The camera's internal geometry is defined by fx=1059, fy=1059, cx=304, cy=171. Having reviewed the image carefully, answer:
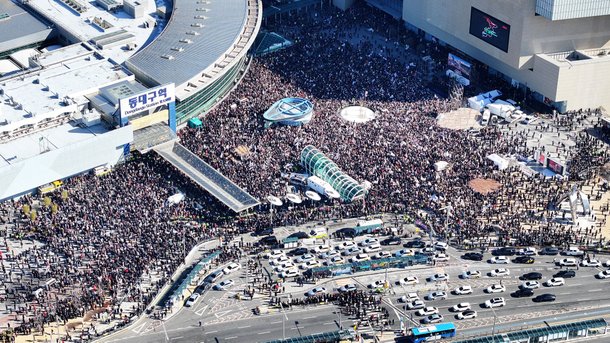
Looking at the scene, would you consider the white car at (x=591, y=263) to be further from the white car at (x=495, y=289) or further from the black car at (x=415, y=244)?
the black car at (x=415, y=244)

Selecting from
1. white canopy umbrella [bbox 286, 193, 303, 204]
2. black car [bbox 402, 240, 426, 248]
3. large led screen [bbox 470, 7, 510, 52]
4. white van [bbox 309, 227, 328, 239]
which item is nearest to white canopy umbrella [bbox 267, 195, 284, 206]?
white canopy umbrella [bbox 286, 193, 303, 204]

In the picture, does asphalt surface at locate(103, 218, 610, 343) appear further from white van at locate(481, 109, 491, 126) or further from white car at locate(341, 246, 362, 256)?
white van at locate(481, 109, 491, 126)

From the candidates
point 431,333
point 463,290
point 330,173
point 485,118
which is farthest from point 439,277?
point 485,118

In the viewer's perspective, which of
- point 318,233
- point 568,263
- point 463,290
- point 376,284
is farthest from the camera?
point 318,233

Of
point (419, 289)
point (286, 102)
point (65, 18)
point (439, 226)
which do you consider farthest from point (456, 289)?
point (65, 18)

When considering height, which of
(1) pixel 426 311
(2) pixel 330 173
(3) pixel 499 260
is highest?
(2) pixel 330 173

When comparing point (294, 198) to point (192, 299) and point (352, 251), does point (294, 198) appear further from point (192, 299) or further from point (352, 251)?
point (192, 299)

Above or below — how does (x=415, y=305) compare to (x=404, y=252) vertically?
below
